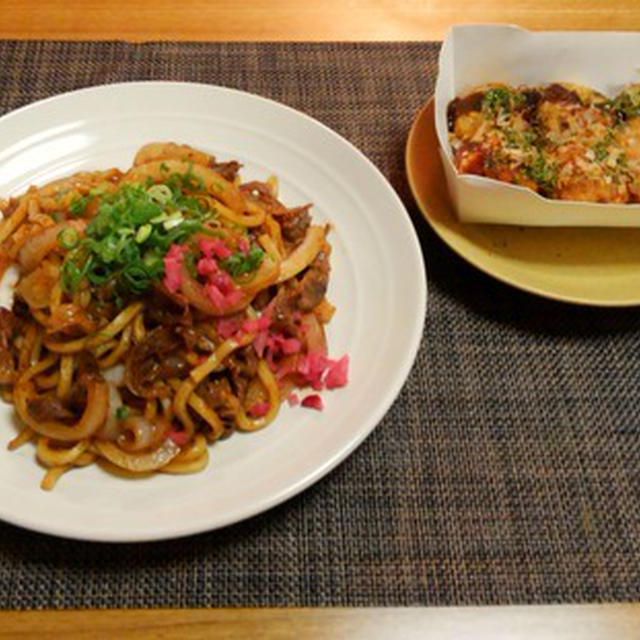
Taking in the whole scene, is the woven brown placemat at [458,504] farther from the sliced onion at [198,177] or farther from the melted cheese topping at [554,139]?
the sliced onion at [198,177]

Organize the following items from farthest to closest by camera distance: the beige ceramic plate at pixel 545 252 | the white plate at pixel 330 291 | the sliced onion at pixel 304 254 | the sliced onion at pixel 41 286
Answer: the beige ceramic plate at pixel 545 252 < the sliced onion at pixel 304 254 < the sliced onion at pixel 41 286 < the white plate at pixel 330 291

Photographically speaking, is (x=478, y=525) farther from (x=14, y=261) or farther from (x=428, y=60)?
(x=428, y=60)

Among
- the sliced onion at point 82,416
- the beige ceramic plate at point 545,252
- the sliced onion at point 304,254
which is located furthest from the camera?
the beige ceramic plate at point 545,252

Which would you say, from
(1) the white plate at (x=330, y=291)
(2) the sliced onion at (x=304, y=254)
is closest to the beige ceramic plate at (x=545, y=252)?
(1) the white plate at (x=330, y=291)

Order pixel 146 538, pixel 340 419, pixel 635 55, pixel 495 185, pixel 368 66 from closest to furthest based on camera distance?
pixel 146 538, pixel 340 419, pixel 495 185, pixel 635 55, pixel 368 66

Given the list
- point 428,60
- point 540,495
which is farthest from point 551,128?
point 540,495

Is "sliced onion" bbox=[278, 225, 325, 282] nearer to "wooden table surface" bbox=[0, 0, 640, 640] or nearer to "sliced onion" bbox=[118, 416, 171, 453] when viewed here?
"sliced onion" bbox=[118, 416, 171, 453]

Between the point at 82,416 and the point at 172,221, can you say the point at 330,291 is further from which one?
the point at 82,416
